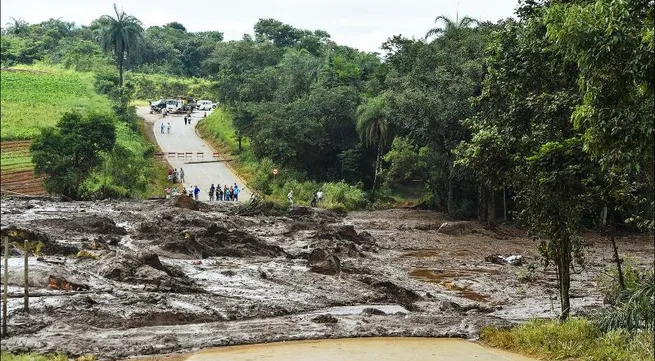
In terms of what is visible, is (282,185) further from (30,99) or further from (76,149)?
(30,99)

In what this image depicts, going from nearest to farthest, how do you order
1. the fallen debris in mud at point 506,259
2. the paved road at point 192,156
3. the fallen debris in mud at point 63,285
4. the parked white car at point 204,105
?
the fallen debris in mud at point 63,285, the fallen debris in mud at point 506,259, the paved road at point 192,156, the parked white car at point 204,105

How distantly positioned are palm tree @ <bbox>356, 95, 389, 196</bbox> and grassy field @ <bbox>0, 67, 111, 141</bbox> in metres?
28.7

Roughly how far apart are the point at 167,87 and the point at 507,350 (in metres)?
74.9

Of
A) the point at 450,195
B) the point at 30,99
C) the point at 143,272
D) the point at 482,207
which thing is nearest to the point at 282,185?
the point at 450,195

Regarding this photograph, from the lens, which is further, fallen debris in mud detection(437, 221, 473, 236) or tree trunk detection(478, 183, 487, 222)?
tree trunk detection(478, 183, 487, 222)

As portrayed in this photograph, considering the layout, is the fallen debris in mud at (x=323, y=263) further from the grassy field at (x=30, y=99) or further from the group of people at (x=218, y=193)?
the group of people at (x=218, y=193)

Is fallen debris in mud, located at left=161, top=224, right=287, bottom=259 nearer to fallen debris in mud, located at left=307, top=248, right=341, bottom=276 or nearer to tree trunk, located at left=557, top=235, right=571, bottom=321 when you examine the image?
fallen debris in mud, located at left=307, top=248, right=341, bottom=276

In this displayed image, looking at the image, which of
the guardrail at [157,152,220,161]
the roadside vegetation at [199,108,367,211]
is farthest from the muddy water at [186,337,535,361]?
the guardrail at [157,152,220,161]

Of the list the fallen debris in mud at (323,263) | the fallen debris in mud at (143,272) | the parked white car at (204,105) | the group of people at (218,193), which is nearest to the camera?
the fallen debris in mud at (143,272)

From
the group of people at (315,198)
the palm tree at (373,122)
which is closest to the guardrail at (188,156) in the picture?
the group of people at (315,198)

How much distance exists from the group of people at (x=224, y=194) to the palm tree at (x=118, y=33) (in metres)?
14.7

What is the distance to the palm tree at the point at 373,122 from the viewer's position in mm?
50125

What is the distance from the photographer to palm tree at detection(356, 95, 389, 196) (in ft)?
164

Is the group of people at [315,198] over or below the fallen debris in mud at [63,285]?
over
